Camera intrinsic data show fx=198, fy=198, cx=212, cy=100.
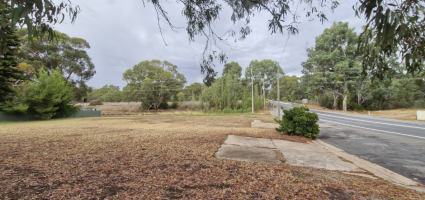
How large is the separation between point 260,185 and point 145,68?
47064mm

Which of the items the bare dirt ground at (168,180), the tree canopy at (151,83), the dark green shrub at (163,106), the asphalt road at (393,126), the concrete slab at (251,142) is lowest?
the asphalt road at (393,126)

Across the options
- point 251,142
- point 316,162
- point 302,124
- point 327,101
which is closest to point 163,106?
point 327,101

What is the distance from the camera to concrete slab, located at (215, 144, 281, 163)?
448 centimetres

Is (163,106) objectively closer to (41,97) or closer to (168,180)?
(41,97)

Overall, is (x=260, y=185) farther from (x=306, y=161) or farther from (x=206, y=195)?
(x=306, y=161)

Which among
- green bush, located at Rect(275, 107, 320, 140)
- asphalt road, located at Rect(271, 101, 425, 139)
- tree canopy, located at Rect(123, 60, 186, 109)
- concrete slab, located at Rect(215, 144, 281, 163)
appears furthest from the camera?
tree canopy, located at Rect(123, 60, 186, 109)

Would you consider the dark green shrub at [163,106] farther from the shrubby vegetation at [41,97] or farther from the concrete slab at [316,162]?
the concrete slab at [316,162]

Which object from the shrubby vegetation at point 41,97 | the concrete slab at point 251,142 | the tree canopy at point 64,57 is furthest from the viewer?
the tree canopy at point 64,57

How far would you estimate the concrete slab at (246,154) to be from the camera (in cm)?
448

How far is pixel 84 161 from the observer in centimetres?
400

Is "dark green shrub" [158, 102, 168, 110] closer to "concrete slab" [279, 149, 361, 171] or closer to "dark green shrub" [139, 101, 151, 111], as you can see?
"dark green shrub" [139, 101, 151, 111]

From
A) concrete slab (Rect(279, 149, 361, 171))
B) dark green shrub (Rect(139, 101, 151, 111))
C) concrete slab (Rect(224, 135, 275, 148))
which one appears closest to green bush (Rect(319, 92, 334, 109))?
dark green shrub (Rect(139, 101, 151, 111))

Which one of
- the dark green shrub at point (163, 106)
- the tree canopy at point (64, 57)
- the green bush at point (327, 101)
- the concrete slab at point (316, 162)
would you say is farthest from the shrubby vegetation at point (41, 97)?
the green bush at point (327, 101)

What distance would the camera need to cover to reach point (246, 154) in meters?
4.93
